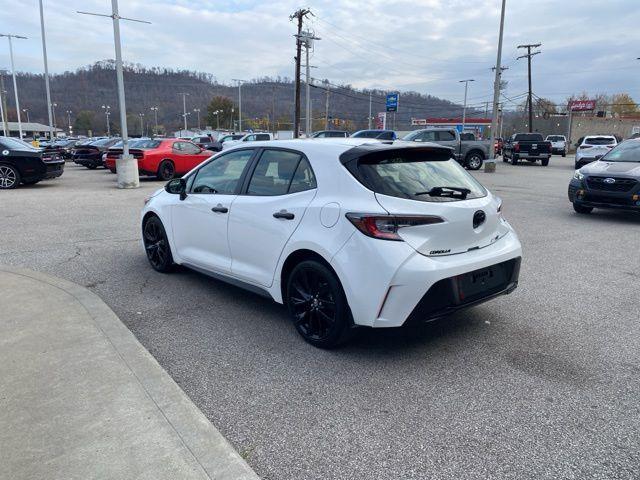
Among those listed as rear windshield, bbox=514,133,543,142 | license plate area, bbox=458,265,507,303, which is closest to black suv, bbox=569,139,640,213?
license plate area, bbox=458,265,507,303

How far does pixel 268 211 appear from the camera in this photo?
4227mm

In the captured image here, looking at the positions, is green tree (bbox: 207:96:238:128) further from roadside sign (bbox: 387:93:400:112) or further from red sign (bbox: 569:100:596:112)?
red sign (bbox: 569:100:596:112)

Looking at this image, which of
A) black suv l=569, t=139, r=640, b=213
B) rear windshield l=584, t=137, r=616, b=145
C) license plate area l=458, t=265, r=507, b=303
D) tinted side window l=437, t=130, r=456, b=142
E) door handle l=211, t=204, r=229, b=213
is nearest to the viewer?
license plate area l=458, t=265, r=507, b=303

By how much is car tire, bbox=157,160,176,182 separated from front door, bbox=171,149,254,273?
1332cm

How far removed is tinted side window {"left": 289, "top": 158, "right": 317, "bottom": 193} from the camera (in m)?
4.00

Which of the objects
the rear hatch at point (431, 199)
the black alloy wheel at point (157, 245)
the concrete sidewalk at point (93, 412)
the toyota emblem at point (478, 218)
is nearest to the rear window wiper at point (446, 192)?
the rear hatch at point (431, 199)

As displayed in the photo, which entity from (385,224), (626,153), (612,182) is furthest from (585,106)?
(385,224)

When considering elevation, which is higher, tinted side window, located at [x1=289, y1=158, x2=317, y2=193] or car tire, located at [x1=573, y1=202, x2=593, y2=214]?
tinted side window, located at [x1=289, y1=158, x2=317, y2=193]

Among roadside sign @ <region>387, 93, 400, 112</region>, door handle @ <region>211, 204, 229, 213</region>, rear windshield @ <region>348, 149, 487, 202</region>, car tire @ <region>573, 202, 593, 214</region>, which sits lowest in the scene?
car tire @ <region>573, 202, 593, 214</region>

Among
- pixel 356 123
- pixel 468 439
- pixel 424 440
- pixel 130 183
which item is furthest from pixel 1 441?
pixel 356 123

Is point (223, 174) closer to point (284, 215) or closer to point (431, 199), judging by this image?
point (284, 215)

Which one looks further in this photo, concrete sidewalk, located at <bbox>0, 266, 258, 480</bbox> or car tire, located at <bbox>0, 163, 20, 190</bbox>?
car tire, located at <bbox>0, 163, 20, 190</bbox>

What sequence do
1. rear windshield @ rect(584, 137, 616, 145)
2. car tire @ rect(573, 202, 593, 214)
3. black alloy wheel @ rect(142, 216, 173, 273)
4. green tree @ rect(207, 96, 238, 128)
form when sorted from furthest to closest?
green tree @ rect(207, 96, 238, 128) → rear windshield @ rect(584, 137, 616, 145) → car tire @ rect(573, 202, 593, 214) → black alloy wheel @ rect(142, 216, 173, 273)

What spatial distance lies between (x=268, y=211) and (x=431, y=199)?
4.62ft
